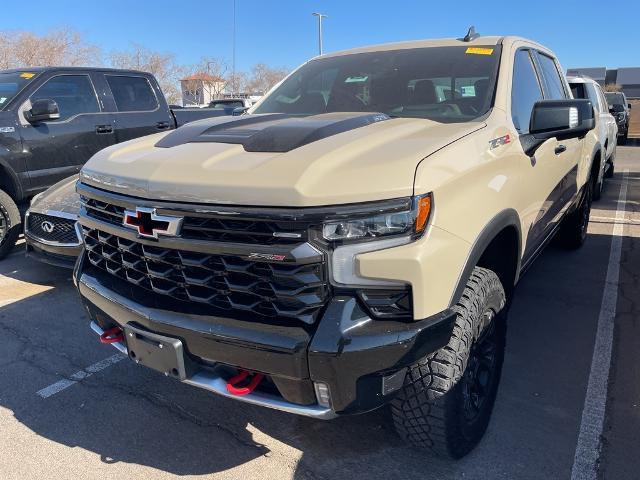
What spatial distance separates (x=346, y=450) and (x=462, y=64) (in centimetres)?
228

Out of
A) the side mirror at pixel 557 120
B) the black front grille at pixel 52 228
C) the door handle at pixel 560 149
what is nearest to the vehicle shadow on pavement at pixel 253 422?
the black front grille at pixel 52 228

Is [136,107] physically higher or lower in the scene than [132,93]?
lower

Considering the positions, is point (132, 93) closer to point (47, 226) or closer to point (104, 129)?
point (104, 129)

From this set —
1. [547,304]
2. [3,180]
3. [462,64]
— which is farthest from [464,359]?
[3,180]

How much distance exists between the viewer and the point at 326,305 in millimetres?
1921

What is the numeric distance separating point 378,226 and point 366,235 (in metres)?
0.05

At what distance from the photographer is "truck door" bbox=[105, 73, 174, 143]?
23.0 ft

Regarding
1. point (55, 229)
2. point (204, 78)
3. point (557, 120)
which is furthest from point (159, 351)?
point (204, 78)

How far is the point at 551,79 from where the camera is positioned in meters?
4.14

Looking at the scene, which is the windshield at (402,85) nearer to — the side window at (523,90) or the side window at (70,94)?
the side window at (523,90)

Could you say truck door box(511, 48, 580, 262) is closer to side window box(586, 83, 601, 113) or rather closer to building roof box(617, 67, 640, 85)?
side window box(586, 83, 601, 113)

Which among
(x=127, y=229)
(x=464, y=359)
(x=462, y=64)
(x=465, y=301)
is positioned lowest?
(x=464, y=359)

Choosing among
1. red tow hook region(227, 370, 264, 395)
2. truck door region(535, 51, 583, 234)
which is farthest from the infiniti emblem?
truck door region(535, 51, 583, 234)

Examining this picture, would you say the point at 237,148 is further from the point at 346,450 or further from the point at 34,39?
the point at 34,39
